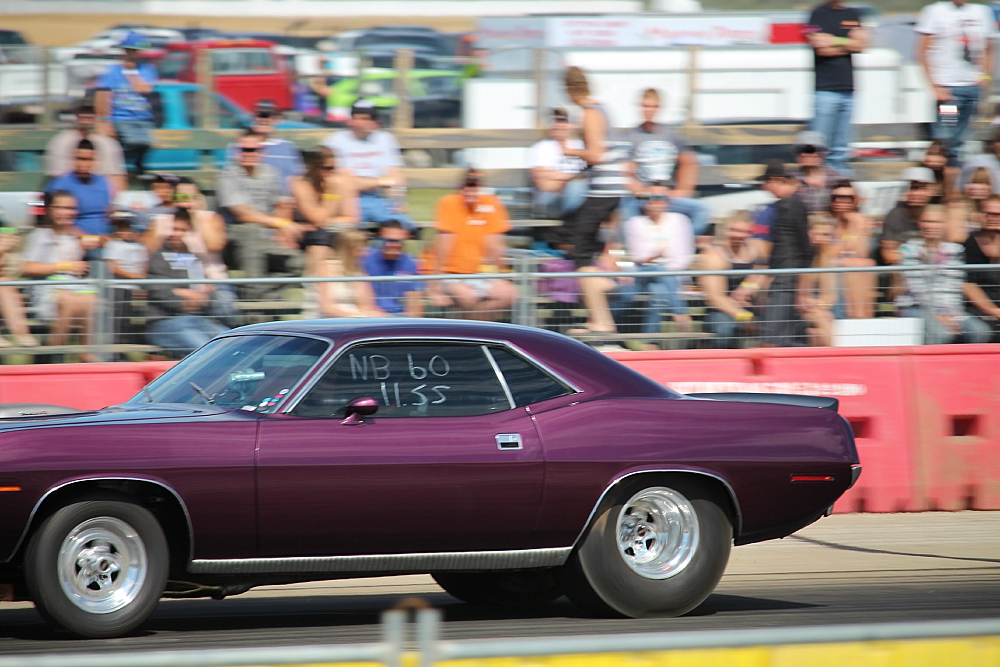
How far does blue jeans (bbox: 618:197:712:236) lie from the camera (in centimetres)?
1091

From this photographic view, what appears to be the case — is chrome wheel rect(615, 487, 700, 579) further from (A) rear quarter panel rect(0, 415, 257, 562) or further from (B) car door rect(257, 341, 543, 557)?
(A) rear quarter panel rect(0, 415, 257, 562)

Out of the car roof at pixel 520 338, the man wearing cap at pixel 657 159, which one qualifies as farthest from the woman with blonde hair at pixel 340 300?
the man wearing cap at pixel 657 159

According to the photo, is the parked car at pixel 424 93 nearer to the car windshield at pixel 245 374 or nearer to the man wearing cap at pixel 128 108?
the man wearing cap at pixel 128 108

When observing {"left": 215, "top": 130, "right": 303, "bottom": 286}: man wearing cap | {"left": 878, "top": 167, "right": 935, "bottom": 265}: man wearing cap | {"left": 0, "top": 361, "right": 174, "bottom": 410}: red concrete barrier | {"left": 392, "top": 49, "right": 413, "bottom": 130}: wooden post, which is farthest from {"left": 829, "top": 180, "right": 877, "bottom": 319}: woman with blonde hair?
{"left": 0, "top": 361, "right": 174, "bottom": 410}: red concrete barrier

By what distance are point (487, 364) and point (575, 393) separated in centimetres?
45

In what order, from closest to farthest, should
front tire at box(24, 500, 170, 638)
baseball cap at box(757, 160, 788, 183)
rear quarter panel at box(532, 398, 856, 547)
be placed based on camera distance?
front tire at box(24, 500, 170, 638) → rear quarter panel at box(532, 398, 856, 547) → baseball cap at box(757, 160, 788, 183)

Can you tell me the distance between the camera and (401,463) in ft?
18.6

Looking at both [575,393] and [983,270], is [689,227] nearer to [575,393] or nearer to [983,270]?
[983,270]

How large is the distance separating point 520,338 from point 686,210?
512 centimetres

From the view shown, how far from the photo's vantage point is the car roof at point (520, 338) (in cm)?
604

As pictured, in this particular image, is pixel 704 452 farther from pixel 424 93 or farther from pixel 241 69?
pixel 241 69

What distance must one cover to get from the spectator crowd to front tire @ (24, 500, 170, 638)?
3.77 metres

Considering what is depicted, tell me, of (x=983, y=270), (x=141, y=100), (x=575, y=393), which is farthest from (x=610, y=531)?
(x=141, y=100)

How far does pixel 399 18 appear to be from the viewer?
27.7 m
